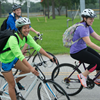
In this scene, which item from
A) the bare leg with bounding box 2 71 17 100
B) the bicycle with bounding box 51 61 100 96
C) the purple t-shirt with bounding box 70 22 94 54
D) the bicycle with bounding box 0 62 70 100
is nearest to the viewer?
the bicycle with bounding box 0 62 70 100

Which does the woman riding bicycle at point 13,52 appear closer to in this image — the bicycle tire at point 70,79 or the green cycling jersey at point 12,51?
the green cycling jersey at point 12,51

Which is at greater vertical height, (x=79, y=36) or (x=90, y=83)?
(x=79, y=36)

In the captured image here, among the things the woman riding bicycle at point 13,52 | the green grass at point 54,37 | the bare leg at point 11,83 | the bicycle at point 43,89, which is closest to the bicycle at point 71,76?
the bicycle at point 43,89

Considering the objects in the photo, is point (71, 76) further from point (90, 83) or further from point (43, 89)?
point (43, 89)

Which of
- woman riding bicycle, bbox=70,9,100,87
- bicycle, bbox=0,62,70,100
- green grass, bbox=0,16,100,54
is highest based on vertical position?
woman riding bicycle, bbox=70,9,100,87

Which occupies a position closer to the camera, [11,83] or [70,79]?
[11,83]

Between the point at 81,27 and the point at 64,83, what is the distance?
136cm

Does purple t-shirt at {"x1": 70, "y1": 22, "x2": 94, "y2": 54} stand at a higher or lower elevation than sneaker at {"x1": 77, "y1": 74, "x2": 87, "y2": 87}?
higher

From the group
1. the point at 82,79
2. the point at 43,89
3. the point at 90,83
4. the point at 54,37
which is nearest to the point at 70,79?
the point at 82,79

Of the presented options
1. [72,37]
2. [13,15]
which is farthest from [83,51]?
[13,15]

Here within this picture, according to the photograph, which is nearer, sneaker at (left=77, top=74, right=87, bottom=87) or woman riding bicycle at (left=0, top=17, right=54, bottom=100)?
woman riding bicycle at (left=0, top=17, right=54, bottom=100)

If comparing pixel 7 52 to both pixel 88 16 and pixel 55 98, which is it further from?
pixel 88 16

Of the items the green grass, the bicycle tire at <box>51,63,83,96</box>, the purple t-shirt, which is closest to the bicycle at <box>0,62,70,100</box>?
the bicycle tire at <box>51,63,83,96</box>

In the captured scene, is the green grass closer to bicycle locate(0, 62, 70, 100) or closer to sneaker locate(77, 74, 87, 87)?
sneaker locate(77, 74, 87, 87)
